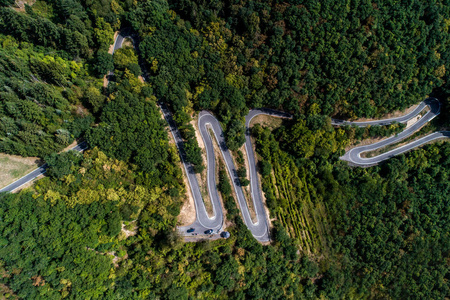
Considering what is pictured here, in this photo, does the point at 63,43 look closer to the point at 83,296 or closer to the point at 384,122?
the point at 83,296

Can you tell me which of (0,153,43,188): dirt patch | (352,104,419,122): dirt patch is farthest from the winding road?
(0,153,43,188): dirt patch

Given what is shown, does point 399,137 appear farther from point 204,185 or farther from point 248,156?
point 204,185

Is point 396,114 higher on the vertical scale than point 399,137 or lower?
higher

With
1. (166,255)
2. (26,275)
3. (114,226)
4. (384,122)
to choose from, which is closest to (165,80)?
(114,226)

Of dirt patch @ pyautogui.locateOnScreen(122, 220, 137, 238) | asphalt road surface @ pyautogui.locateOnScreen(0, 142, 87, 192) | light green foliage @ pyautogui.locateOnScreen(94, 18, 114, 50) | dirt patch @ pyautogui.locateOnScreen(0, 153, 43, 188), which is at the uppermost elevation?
light green foliage @ pyautogui.locateOnScreen(94, 18, 114, 50)

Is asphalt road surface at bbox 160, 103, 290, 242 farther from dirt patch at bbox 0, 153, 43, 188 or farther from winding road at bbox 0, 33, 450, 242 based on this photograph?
dirt patch at bbox 0, 153, 43, 188

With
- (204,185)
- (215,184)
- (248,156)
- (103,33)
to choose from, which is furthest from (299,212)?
(103,33)

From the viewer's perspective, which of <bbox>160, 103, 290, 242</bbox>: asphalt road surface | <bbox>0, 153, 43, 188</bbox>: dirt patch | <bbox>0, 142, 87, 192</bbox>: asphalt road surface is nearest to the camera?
<bbox>0, 142, 87, 192</bbox>: asphalt road surface
